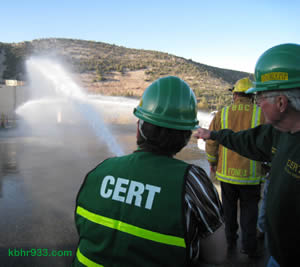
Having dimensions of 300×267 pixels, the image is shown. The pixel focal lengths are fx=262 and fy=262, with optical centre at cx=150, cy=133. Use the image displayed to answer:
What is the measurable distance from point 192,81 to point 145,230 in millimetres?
40675

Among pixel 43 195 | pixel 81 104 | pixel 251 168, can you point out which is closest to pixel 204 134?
pixel 251 168

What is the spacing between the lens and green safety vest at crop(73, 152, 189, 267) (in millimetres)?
1113

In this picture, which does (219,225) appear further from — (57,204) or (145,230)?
(57,204)

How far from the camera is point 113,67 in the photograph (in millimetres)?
49562

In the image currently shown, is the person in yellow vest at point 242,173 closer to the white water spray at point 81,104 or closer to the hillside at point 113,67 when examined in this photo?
the white water spray at point 81,104

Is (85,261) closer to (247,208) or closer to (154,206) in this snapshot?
(154,206)

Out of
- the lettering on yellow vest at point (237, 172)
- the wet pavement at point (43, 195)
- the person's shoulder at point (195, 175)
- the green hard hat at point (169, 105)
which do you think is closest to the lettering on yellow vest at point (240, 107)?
the lettering on yellow vest at point (237, 172)

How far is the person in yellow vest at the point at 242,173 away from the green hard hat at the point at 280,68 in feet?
5.39

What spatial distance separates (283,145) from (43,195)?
16.0 feet

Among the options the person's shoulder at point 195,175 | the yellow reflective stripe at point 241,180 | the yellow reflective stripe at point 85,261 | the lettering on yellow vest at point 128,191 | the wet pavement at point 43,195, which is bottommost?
the wet pavement at point 43,195

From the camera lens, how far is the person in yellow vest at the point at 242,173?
321 centimetres

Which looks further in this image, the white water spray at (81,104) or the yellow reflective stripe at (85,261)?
the white water spray at (81,104)

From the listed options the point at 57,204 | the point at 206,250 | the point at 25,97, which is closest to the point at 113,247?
the point at 206,250

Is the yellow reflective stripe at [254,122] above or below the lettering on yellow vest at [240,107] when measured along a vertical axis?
below
